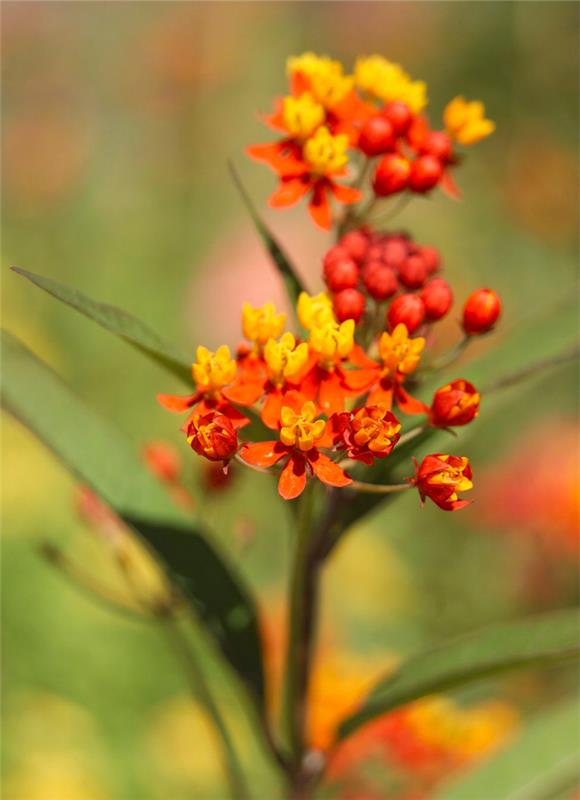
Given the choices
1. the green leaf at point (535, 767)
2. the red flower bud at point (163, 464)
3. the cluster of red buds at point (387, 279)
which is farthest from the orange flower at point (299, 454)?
the green leaf at point (535, 767)

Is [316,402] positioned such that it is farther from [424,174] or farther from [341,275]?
[424,174]

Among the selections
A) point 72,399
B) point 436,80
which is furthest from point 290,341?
point 436,80

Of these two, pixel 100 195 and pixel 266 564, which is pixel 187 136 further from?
pixel 266 564

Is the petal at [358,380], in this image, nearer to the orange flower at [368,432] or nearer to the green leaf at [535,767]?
the orange flower at [368,432]

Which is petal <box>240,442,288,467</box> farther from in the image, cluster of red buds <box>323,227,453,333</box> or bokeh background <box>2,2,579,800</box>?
bokeh background <box>2,2,579,800</box>

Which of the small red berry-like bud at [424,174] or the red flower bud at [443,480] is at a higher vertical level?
the small red berry-like bud at [424,174]

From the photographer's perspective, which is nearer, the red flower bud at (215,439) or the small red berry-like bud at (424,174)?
the red flower bud at (215,439)

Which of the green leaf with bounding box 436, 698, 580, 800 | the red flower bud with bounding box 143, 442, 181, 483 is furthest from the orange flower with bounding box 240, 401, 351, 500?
the green leaf with bounding box 436, 698, 580, 800
